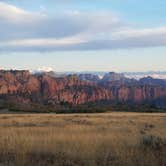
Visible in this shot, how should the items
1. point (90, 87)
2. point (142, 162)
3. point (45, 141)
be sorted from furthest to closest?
point (90, 87) → point (45, 141) → point (142, 162)

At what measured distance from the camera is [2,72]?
188m

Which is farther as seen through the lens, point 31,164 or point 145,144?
point 145,144

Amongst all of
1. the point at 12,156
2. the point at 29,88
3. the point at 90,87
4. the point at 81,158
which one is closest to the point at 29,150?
the point at 12,156

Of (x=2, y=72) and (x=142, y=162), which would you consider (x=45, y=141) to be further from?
(x=2, y=72)

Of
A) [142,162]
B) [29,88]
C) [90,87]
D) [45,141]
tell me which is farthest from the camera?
[90,87]

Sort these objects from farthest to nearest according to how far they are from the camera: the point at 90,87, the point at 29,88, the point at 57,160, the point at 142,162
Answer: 1. the point at 90,87
2. the point at 29,88
3. the point at 57,160
4. the point at 142,162

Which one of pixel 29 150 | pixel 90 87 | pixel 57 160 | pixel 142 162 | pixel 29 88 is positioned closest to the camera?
pixel 142 162

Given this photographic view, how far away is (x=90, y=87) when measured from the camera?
194000 millimetres

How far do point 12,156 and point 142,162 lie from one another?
11.3ft

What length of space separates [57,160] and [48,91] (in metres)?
175

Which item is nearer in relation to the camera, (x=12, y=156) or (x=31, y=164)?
(x=31, y=164)

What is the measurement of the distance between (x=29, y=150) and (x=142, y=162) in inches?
137

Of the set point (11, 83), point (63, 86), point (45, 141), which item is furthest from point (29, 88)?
point (45, 141)

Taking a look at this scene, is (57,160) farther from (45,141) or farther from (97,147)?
(45,141)
